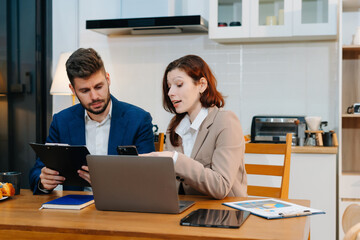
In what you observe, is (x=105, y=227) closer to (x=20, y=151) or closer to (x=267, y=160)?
(x=267, y=160)

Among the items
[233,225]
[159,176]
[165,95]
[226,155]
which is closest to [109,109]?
[165,95]

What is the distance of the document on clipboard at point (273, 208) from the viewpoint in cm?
136

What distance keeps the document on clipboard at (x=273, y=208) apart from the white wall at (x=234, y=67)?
2.19 meters

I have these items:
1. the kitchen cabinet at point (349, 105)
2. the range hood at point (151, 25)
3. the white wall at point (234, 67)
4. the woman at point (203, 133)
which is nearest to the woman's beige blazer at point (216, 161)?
the woman at point (203, 133)

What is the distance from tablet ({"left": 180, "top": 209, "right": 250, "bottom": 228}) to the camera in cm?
124

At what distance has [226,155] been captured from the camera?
1.73 metres

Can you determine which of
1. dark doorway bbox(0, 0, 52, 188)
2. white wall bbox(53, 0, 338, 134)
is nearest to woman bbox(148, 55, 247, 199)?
white wall bbox(53, 0, 338, 134)

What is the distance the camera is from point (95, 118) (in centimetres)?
210

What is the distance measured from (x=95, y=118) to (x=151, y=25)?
172cm

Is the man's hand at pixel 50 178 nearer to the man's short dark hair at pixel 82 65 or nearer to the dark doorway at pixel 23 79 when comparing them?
the man's short dark hair at pixel 82 65

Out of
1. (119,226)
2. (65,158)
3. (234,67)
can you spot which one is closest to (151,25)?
(234,67)

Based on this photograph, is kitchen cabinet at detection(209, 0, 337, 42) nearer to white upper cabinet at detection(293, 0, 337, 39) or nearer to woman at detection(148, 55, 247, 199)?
white upper cabinet at detection(293, 0, 337, 39)

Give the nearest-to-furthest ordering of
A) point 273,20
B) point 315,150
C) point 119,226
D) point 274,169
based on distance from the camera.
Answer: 1. point 119,226
2. point 274,169
3. point 315,150
4. point 273,20

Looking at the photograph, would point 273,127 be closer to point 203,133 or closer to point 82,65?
point 203,133
